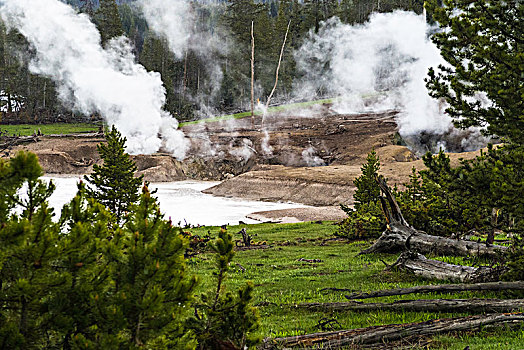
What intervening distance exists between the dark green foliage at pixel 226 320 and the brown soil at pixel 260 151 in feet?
141

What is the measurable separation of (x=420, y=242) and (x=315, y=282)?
355 cm

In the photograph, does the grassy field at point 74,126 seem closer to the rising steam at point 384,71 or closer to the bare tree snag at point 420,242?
the rising steam at point 384,71

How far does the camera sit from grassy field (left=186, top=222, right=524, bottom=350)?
6.55 m

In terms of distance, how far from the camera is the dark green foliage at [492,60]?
29.5 feet

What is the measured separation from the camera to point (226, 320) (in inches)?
182

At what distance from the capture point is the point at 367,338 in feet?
19.9

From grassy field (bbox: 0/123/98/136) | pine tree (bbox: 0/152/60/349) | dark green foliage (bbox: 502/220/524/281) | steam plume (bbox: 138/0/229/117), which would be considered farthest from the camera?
steam plume (bbox: 138/0/229/117)

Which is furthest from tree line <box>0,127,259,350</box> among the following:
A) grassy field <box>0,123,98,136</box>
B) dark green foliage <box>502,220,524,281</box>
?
grassy field <box>0,123,98,136</box>

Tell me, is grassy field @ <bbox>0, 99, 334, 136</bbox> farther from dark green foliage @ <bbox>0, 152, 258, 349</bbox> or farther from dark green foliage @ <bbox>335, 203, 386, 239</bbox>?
dark green foliage @ <bbox>0, 152, 258, 349</bbox>

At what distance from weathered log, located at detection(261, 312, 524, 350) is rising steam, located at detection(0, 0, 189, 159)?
5209cm

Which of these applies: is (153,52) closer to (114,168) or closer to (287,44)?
(287,44)

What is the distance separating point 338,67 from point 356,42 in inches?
283

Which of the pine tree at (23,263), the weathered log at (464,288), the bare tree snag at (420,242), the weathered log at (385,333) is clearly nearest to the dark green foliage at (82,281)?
the pine tree at (23,263)

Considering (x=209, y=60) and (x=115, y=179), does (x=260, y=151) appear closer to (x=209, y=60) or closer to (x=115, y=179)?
(x=115, y=179)
